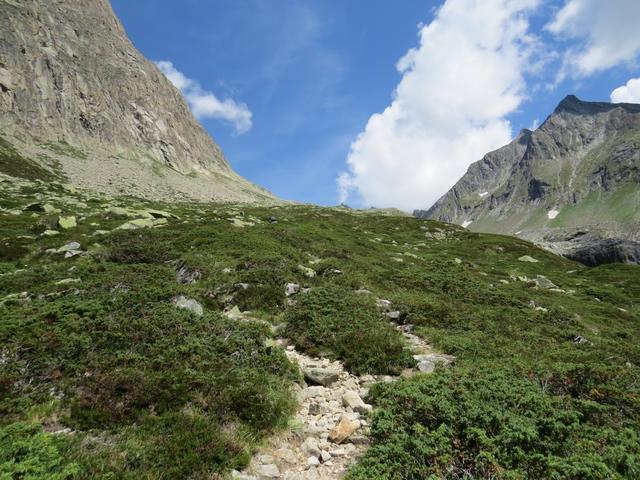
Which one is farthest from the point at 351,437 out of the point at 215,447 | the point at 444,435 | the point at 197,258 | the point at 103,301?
the point at 197,258

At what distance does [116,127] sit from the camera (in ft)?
522

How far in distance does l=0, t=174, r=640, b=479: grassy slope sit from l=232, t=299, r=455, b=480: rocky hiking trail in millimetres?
397

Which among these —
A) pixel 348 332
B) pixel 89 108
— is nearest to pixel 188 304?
pixel 348 332

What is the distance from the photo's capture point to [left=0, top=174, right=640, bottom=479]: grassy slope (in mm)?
6898

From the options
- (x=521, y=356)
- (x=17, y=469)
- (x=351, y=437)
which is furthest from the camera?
(x=521, y=356)

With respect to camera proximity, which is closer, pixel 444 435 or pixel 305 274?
pixel 444 435

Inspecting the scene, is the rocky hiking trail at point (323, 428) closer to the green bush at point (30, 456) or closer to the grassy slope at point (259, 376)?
the grassy slope at point (259, 376)

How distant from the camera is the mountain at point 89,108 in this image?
116 meters

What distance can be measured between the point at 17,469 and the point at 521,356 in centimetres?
1397

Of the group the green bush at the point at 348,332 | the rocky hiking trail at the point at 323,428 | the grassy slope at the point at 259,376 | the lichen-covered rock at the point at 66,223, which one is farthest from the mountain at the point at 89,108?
the rocky hiking trail at the point at 323,428

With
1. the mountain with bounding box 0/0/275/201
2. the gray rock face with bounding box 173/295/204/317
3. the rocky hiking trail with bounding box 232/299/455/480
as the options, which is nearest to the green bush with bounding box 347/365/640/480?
the rocky hiking trail with bounding box 232/299/455/480

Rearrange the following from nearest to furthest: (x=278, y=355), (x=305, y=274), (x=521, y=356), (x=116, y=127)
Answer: (x=278, y=355)
(x=521, y=356)
(x=305, y=274)
(x=116, y=127)

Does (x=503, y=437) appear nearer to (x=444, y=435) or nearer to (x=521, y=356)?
(x=444, y=435)

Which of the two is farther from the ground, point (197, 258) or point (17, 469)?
point (197, 258)
